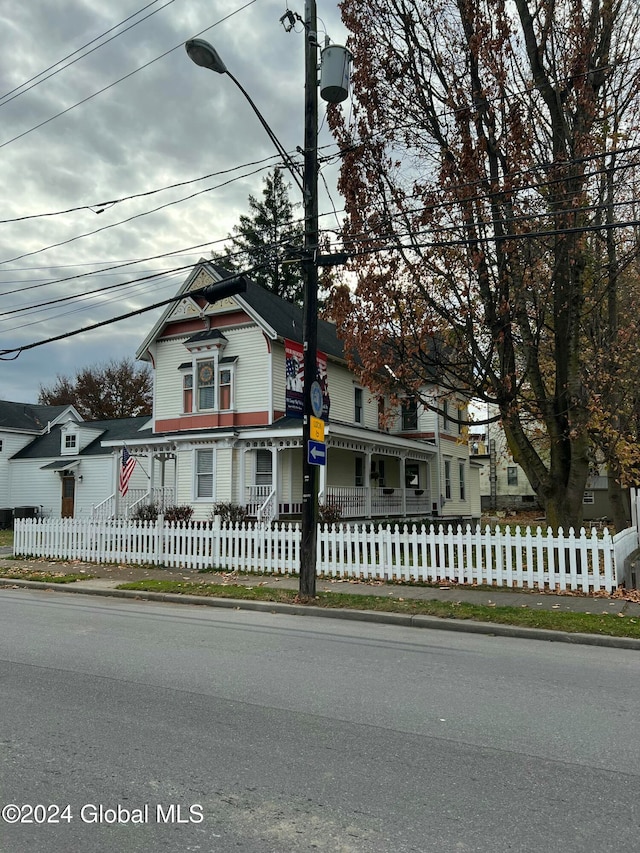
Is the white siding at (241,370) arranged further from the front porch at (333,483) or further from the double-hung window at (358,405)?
the double-hung window at (358,405)

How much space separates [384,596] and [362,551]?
2552 mm

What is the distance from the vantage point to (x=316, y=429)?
11.6 metres

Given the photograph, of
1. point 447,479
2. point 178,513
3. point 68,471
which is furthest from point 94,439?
point 447,479

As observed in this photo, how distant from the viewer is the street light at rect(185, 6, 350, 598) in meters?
11.4

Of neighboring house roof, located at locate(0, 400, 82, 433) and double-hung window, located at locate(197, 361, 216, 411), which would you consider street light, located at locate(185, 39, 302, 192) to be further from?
neighboring house roof, located at locate(0, 400, 82, 433)

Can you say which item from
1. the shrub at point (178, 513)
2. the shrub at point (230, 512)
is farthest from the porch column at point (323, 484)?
the shrub at point (178, 513)

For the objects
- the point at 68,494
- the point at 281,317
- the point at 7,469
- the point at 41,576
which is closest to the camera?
the point at 41,576

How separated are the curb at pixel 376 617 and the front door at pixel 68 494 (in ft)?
68.2

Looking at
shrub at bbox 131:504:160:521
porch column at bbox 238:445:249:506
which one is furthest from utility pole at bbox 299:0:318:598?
shrub at bbox 131:504:160:521

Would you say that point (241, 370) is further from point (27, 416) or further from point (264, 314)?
point (27, 416)

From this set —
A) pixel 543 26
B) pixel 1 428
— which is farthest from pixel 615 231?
pixel 1 428

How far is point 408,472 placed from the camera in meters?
30.5

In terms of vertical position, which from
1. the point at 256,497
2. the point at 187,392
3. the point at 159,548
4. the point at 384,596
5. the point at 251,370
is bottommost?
the point at 384,596

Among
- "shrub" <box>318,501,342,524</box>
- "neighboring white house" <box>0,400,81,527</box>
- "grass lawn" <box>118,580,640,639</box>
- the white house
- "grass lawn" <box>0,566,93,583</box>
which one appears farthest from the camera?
"neighboring white house" <box>0,400,81,527</box>
